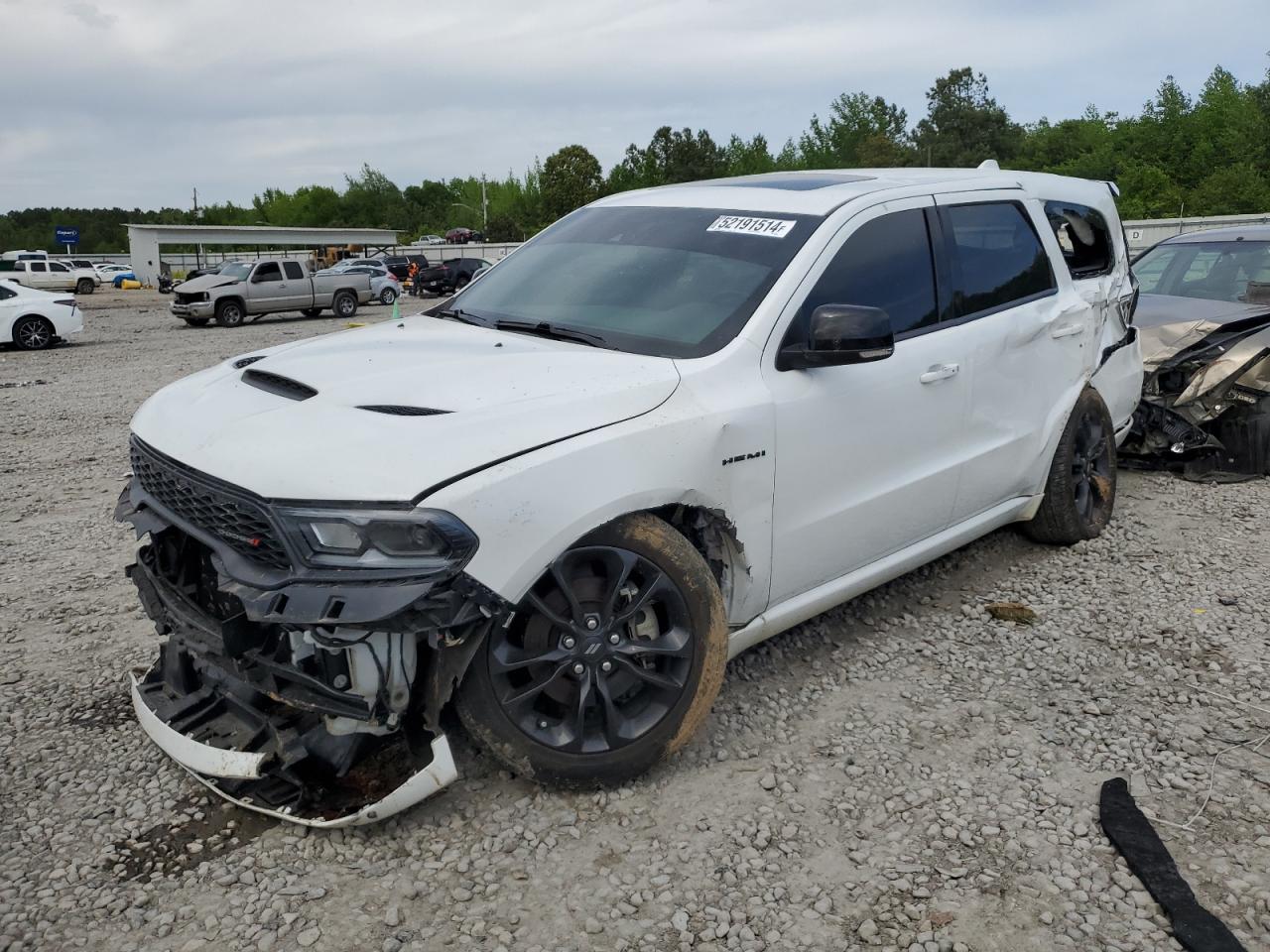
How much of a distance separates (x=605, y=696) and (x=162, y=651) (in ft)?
4.94

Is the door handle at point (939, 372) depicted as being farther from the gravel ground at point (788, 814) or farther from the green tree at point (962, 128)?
the green tree at point (962, 128)

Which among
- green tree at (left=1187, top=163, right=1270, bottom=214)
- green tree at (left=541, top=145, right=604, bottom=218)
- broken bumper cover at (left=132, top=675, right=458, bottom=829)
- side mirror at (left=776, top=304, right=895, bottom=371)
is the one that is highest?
green tree at (left=541, top=145, right=604, bottom=218)

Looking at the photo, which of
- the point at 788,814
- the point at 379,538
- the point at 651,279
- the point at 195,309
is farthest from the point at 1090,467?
the point at 195,309

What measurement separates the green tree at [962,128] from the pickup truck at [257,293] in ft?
201

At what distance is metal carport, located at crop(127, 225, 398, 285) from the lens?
168 feet

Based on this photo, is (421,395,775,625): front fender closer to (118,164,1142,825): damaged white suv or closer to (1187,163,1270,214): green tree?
(118,164,1142,825): damaged white suv

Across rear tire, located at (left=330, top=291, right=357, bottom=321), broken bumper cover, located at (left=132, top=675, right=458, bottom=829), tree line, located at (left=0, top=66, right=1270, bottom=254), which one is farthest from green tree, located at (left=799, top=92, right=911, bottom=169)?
broken bumper cover, located at (left=132, top=675, right=458, bottom=829)

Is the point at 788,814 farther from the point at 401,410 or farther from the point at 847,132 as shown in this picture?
the point at 847,132

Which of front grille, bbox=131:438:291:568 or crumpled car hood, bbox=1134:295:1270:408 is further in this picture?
crumpled car hood, bbox=1134:295:1270:408

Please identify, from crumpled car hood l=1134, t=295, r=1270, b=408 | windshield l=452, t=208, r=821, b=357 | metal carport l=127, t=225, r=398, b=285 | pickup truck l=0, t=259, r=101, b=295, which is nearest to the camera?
windshield l=452, t=208, r=821, b=357

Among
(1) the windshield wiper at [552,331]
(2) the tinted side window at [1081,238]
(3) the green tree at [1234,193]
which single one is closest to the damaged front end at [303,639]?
(1) the windshield wiper at [552,331]

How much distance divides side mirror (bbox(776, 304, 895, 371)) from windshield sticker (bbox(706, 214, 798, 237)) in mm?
455

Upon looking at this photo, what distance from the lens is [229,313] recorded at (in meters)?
25.3

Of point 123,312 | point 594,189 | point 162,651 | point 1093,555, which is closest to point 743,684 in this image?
point 162,651
